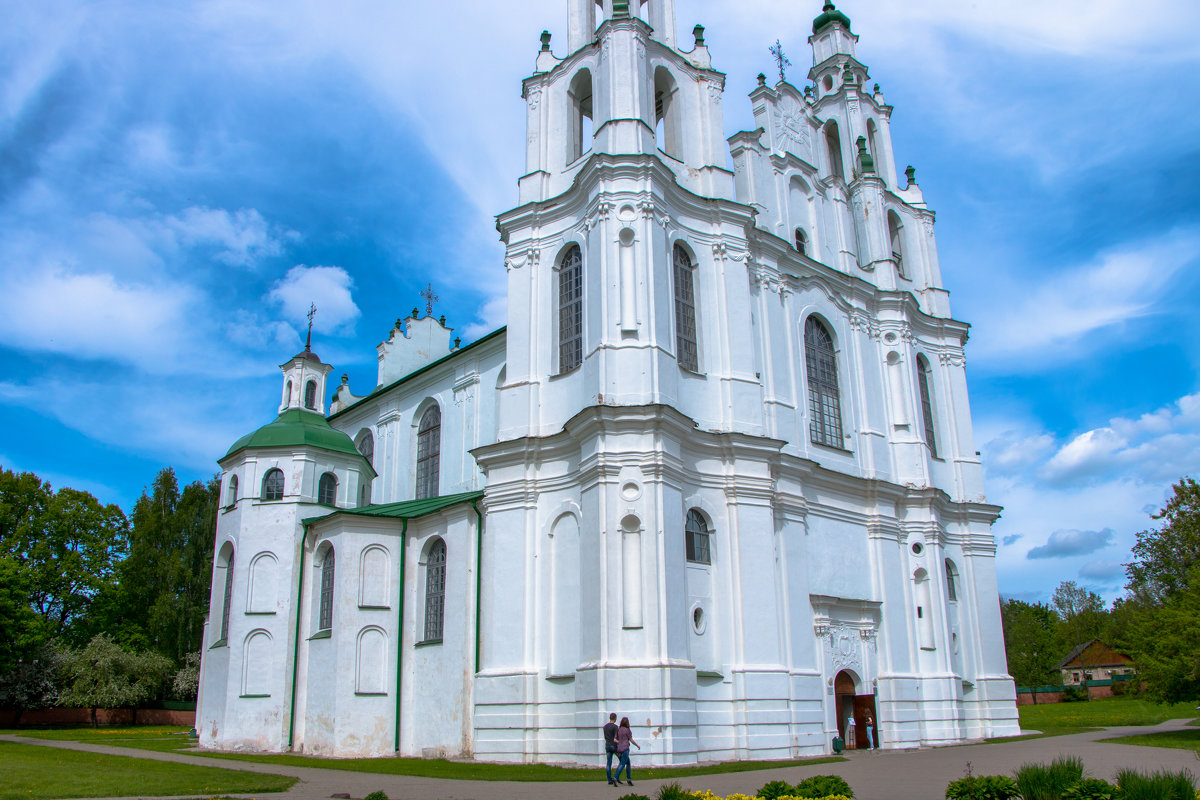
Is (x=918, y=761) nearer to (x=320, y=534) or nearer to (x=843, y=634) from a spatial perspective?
(x=843, y=634)

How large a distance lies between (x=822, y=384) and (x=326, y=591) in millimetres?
15943

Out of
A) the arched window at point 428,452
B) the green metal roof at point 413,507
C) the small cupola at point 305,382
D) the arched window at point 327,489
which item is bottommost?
the green metal roof at point 413,507

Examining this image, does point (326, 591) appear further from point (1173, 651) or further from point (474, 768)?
point (1173, 651)

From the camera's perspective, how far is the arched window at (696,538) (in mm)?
20969

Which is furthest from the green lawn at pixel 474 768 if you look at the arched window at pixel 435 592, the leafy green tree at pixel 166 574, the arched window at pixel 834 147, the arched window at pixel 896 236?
the leafy green tree at pixel 166 574

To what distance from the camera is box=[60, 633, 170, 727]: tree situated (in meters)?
40.8

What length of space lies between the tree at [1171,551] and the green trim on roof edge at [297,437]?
27.2 metres

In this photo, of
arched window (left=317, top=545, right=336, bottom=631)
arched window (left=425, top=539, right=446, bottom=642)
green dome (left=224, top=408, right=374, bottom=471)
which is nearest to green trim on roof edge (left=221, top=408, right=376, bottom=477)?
green dome (left=224, top=408, right=374, bottom=471)

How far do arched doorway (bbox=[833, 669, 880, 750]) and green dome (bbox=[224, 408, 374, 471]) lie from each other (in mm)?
17698

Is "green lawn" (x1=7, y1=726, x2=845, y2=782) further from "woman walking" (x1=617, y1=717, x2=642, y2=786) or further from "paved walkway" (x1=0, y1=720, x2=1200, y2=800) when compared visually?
"woman walking" (x1=617, y1=717, x2=642, y2=786)

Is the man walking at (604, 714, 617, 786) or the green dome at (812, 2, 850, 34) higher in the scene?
the green dome at (812, 2, 850, 34)

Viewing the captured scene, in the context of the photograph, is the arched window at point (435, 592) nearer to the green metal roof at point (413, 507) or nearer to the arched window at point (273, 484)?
the green metal roof at point (413, 507)

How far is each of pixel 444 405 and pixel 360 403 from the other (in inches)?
250

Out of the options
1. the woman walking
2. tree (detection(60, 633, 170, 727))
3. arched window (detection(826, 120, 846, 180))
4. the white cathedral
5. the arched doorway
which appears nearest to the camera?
the woman walking
